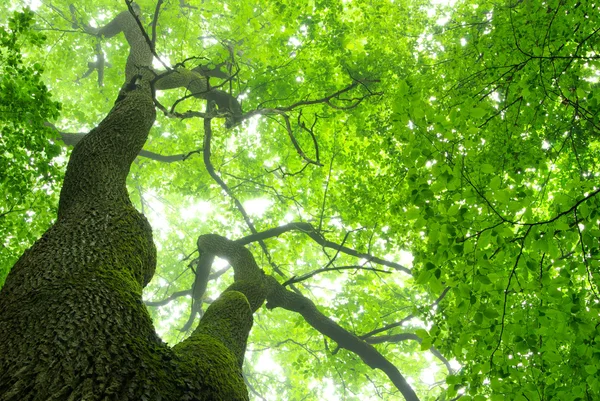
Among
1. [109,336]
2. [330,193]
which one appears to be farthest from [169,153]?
[109,336]

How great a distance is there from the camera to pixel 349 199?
7.77 meters

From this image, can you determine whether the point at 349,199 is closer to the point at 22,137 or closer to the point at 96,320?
the point at 22,137

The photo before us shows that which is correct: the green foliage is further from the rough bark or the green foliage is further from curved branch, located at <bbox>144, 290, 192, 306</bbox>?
curved branch, located at <bbox>144, 290, 192, 306</bbox>

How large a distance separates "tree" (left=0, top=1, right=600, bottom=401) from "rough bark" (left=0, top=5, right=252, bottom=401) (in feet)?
0.05

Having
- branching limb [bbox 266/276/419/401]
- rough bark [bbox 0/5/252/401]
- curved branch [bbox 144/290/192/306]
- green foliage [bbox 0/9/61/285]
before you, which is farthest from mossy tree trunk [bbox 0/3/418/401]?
curved branch [bbox 144/290/192/306]

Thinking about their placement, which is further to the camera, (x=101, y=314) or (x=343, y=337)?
(x=343, y=337)

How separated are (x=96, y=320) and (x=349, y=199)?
595 cm

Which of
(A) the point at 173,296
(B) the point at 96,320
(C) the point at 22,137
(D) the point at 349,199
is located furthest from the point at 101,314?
(A) the point at 173,296

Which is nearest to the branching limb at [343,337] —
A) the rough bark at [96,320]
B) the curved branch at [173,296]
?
the rough bark at [96,320]

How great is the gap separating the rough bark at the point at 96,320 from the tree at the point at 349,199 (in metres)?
0.01

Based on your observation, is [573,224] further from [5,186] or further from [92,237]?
[5,186]

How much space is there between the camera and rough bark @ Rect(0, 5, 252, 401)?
191cm

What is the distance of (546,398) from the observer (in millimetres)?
2584

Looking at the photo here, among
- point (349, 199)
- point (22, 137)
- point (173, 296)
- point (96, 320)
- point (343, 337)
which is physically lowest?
point (96, 320)
